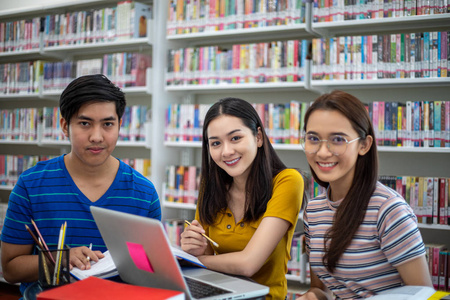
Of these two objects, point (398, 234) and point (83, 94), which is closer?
point (398, 234)

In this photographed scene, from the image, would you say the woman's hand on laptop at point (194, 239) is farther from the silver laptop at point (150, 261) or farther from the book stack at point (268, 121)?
the book stack at point (268, 121)

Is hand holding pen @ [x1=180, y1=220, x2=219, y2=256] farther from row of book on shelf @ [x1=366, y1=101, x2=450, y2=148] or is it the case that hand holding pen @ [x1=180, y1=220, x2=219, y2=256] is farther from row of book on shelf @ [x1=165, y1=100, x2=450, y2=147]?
row of book on shelf @ [x1=366, y1=101, x2=450, y2=148]

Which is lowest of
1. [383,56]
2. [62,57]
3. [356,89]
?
[356,89]

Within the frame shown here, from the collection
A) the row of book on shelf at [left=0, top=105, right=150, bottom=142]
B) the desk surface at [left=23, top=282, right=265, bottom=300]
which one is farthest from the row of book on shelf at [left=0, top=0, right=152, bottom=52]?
the desk surface at [left=23, top=282, right=265, bottom=300]

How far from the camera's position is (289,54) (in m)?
3.01

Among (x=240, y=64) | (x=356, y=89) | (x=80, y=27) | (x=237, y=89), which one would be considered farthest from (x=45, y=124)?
(x=356, y=89)

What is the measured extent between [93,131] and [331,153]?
0.70 metres

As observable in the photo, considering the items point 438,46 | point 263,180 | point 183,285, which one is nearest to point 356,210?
point 263,180

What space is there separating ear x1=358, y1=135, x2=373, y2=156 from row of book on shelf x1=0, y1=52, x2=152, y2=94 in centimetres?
253

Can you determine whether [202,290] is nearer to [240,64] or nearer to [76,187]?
[76,187]

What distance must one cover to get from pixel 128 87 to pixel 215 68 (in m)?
0.75

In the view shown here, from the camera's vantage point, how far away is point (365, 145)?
131cm

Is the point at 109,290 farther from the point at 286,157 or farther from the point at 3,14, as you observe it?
the point at 3,14

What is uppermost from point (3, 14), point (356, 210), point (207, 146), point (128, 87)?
point (3, 14)
